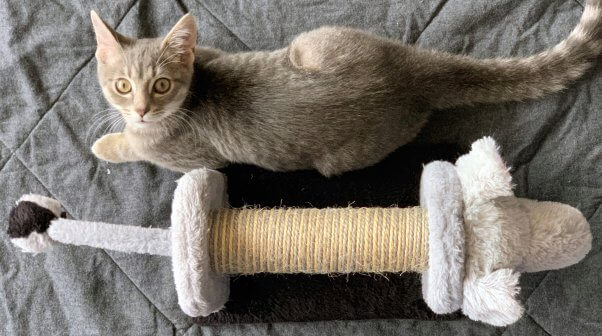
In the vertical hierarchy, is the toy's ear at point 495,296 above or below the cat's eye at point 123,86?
below

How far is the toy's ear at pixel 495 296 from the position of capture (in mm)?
912

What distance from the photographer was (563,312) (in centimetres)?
130

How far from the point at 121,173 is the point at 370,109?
718 mm

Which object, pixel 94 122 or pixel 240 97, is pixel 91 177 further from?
pixel 240 97

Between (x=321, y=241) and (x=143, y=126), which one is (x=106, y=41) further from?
(x=321, y=241)

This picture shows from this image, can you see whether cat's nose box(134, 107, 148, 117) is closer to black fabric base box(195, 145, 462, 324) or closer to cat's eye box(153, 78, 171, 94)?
cat's eye box(153, 78, 171, 94)

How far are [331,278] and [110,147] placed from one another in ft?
2.21

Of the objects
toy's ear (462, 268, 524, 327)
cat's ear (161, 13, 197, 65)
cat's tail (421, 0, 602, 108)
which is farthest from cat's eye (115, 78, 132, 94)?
toy's ear (462, 268, 524, 327)

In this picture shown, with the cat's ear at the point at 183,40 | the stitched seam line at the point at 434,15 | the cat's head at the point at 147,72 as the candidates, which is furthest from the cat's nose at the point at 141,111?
the stitched seam line at the point at 434,15

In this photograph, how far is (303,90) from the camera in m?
1.15

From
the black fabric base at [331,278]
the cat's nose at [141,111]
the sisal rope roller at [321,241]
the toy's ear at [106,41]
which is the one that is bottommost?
the black fabric base at [331,278]

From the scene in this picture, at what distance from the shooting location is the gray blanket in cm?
133

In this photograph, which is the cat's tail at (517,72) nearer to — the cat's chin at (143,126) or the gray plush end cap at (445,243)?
the gray plush end cap at (445,243)

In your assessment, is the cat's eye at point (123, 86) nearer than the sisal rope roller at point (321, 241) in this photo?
No
